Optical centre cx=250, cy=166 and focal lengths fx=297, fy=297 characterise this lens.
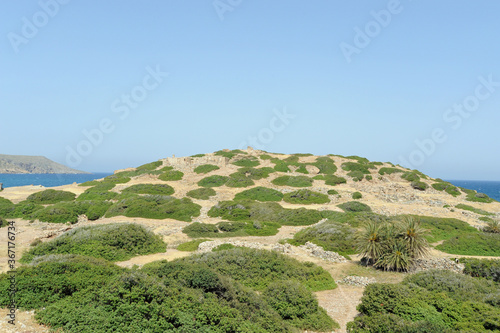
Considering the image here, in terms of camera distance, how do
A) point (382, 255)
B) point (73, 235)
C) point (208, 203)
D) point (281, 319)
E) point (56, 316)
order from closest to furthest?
point (56, 316), point (281, 319), point (382, 255), point (73, 235), point (208, 203)

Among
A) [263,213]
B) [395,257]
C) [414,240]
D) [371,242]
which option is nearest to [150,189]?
[263,213]

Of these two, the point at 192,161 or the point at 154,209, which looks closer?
the point at 154,209

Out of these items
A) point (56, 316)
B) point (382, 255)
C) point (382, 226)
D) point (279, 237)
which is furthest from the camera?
point (279, 237)

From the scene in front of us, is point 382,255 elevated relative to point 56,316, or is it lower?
lower

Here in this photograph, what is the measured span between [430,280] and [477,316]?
3.81 metres

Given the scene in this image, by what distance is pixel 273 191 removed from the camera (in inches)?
1626

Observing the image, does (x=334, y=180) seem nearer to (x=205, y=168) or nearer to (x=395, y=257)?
(x=205, y=168)

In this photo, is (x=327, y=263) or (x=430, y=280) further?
(x=327, y=263)

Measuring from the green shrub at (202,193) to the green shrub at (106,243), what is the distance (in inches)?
736

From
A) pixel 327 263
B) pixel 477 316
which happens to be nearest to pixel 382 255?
pixel 327 263

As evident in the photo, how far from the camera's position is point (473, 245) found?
67.1 feet

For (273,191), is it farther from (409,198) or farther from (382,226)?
(382,226)

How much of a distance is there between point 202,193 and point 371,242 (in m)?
27.2

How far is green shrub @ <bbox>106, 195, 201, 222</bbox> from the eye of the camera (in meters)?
30.7
